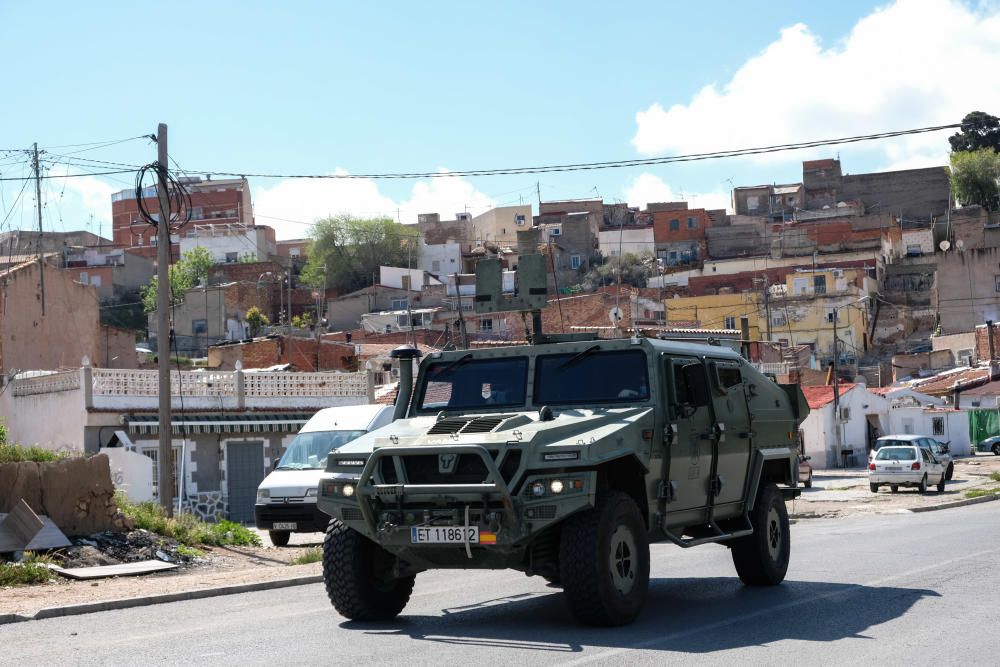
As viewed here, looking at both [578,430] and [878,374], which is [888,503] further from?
[878,374]

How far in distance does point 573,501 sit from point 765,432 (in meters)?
4.26

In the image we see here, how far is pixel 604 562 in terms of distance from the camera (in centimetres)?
927

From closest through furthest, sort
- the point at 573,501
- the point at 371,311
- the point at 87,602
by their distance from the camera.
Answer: the point at 573,501 → the point at 87,602 → the point at 371,311

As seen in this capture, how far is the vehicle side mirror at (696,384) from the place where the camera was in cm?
1082

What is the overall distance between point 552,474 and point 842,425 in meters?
46.9

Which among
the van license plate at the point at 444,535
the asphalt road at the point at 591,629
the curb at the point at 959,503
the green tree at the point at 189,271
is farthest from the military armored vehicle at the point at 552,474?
the green tree at the point at 189,271

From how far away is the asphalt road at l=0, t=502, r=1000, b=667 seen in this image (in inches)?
332

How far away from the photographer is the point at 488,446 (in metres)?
9.44

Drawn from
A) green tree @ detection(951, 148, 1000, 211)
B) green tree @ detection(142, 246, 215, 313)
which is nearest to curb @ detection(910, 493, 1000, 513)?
green tree @ detection(142, 246, 215, 313)

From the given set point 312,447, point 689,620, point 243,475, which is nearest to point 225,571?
point 312,447

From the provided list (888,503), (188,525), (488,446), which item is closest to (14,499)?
(188,525)

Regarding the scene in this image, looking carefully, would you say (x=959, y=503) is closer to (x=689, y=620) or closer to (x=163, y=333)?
(x=163, y=333)

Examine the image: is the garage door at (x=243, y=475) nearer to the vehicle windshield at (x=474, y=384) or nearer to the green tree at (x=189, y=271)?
the vehicle windshield at (x=474, y=384)

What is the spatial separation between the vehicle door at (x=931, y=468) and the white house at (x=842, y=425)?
16219 mm
